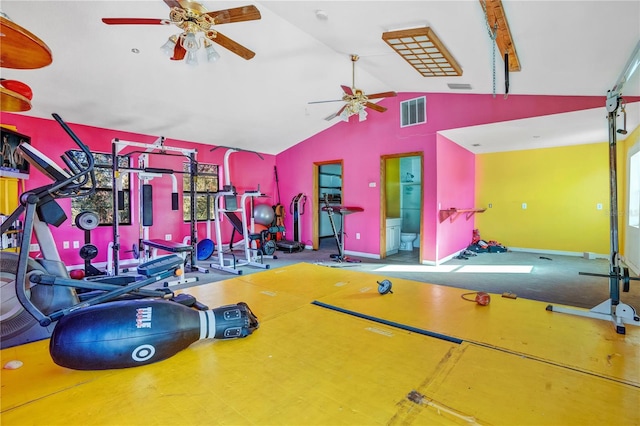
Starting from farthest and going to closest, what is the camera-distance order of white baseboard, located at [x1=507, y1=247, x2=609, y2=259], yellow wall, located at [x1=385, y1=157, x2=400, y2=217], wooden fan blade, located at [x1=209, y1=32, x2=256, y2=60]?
yellow wall, located at [x1=385, y1=157, x2=400, y2=217], white baseboard, located at [x1=507, y1=247, x2=609, y2=259], wooden fan blade, located at [x1=209, y1=32, x2=256, y2=60]

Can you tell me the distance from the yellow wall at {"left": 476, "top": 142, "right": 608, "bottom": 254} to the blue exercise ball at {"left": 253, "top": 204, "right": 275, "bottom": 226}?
5215mm

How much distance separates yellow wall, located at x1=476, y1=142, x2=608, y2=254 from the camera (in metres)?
6.26

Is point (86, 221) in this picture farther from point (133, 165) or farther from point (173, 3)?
point (173, 3)

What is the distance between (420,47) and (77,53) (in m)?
4.04

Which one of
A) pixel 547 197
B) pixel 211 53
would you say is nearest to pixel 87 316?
pixel 211 53

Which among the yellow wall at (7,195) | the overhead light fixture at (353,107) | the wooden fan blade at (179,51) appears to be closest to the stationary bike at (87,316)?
the wooden fan blade at (179,51)

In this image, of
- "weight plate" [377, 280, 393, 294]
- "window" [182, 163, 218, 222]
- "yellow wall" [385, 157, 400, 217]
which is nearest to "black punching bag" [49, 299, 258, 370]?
"weight plate" [377, 280, 393, 294]

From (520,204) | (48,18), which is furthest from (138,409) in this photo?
(520,204)

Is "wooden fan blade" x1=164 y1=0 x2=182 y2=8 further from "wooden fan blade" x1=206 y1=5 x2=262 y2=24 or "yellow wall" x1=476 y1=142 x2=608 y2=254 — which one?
"yellow wall" x1=476 y1=142 x2=608 y2=254

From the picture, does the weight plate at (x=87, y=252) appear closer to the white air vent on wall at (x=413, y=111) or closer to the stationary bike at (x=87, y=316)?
the stationary bike at (x=87, y=316)

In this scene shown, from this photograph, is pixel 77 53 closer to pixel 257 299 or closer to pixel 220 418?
pixel 257 299

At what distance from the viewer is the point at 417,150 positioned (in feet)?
19.0

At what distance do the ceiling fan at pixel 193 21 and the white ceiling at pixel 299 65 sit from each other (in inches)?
29.7

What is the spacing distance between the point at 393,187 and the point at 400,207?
26.9 inches
